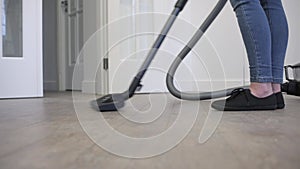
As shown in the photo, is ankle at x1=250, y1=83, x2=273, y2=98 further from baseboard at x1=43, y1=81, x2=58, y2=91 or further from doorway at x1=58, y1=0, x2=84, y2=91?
baseboard at x1=43, y1=81, x2=58, y2=91

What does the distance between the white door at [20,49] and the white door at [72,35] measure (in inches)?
37.8

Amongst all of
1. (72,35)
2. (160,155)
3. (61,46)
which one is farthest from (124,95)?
(61,46)

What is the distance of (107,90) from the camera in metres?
2.41

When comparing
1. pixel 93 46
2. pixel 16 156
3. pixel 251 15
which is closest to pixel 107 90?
pixel 93 46

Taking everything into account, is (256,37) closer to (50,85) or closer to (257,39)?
(257,39)

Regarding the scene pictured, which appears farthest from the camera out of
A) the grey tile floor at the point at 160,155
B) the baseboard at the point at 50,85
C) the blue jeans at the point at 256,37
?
the baseboard at the point at 50,85

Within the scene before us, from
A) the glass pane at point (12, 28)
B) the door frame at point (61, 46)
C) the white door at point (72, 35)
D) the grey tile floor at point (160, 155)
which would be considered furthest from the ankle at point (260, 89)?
the door frame at point (61, 46)

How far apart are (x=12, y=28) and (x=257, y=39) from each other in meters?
1.64

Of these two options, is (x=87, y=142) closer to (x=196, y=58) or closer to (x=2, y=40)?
(x=2, y=40)

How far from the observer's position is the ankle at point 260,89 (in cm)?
117

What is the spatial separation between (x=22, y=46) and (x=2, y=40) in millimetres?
125

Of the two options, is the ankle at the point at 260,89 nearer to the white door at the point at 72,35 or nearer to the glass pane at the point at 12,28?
the glass pane at the point at 12,28

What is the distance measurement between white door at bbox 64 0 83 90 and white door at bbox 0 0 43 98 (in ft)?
3.15

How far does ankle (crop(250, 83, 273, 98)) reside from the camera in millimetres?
1167
